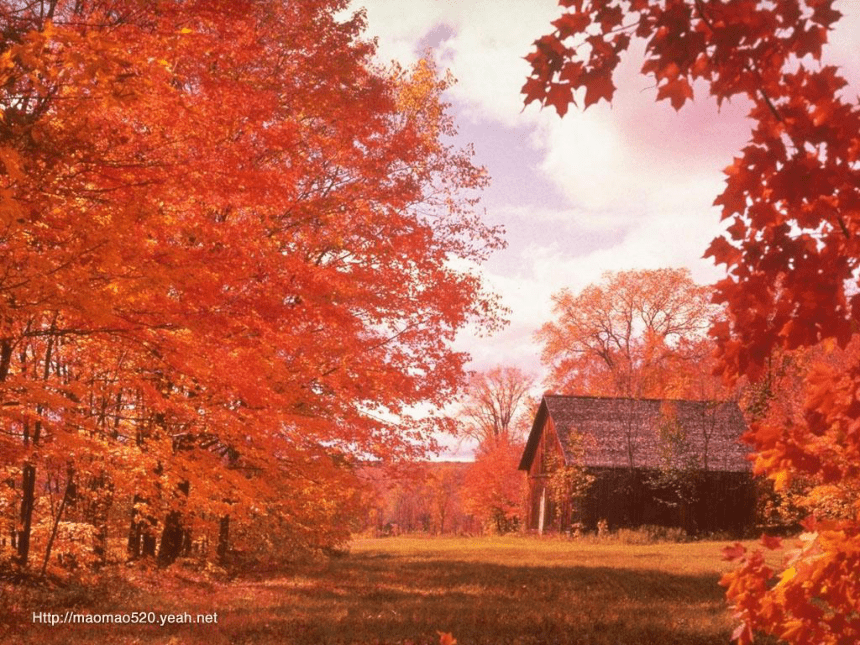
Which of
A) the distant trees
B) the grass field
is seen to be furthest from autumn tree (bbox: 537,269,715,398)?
the grass field

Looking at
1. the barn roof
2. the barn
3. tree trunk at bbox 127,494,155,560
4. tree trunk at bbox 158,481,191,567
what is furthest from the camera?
the barn roof

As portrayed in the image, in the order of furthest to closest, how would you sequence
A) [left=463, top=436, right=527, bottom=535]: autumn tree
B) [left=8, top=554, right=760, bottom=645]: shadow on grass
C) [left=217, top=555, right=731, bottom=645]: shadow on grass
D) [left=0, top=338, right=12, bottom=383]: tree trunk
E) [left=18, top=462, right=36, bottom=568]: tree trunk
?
[left=463, top=436, right=527, bottom=535]: autumn tree
[left=18, top=462, right=36, bottom=568]: tree trunk
[left=0, top=338, right=12, bottom=383]: tree trunk
[left=217, top=555, right=731, bottom=645]: shadow on grass
[left=8, top=554, right=760, bottom=645]: shadow on grass

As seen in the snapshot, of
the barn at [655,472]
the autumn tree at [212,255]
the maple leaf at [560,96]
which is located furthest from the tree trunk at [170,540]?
the barn at [655,472]

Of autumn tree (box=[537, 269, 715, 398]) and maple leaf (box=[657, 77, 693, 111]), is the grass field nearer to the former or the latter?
maple leaf (box=[657, 77, 693, 111])

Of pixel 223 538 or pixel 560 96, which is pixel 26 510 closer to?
pixel 223 538

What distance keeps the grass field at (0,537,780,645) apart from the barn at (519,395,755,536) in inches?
566

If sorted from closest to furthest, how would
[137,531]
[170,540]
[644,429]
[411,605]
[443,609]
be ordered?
1. [443,609]
2. [411,605]
3. [137,531]
4. [170,540]
5. [644,429]

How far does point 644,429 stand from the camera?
113 ft

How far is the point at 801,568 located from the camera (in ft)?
11.0

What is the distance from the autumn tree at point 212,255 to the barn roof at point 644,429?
19.4 m

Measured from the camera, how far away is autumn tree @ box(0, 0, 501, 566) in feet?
19.8

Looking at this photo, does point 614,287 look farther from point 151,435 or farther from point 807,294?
point 807,294

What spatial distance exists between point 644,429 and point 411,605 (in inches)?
982

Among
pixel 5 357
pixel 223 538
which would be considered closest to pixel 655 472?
pixel 223 538
